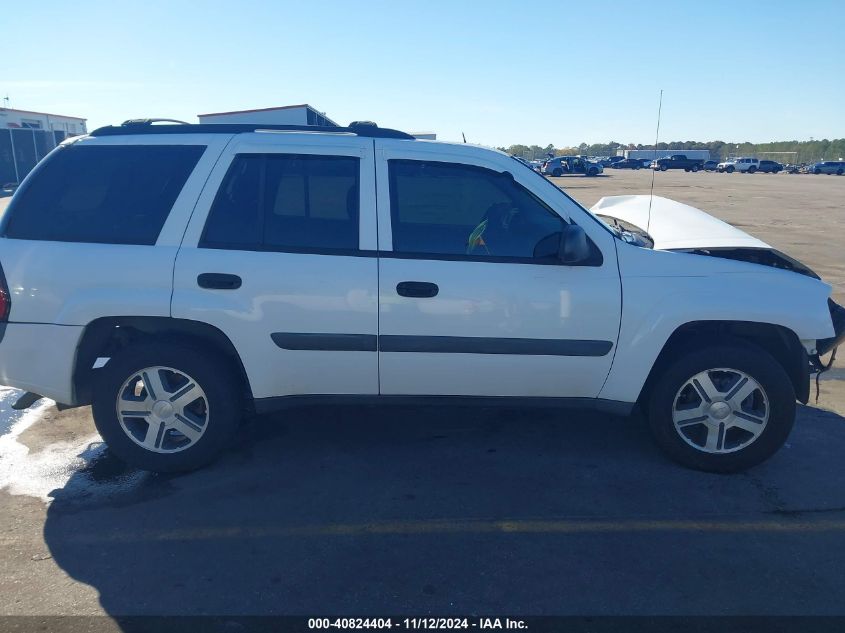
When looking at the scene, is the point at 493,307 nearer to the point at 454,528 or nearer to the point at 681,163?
the point at 454,528

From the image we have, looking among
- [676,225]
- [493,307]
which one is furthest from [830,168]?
[493,307]

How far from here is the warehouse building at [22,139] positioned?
33.9m

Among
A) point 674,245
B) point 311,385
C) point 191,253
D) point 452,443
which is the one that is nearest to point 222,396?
point 311,385

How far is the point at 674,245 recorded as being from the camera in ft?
13.7

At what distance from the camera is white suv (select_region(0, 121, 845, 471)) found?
3.78m

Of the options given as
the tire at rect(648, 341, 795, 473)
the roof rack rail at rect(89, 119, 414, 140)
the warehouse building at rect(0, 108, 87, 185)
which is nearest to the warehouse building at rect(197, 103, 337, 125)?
the roof rack rail at rect(89, 119, 414, 140)

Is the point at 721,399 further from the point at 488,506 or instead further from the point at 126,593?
the point at 126,593

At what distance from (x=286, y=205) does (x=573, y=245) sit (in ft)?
5.48

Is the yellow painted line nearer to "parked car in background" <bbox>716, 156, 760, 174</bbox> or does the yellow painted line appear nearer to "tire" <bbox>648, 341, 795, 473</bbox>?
"tire" <bbox>648, 341, 795, 473</bbox>

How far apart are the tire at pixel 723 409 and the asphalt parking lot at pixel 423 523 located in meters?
0.15

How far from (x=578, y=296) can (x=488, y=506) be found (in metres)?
1.28

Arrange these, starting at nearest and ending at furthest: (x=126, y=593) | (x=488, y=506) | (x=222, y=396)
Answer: (x=126, y=593)
(x=488, y=506)
(x=222, y=396)

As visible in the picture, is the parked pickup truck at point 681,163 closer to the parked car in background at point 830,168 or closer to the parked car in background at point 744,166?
the parked car in background at point 744,166

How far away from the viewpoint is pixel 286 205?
394 centimetres
